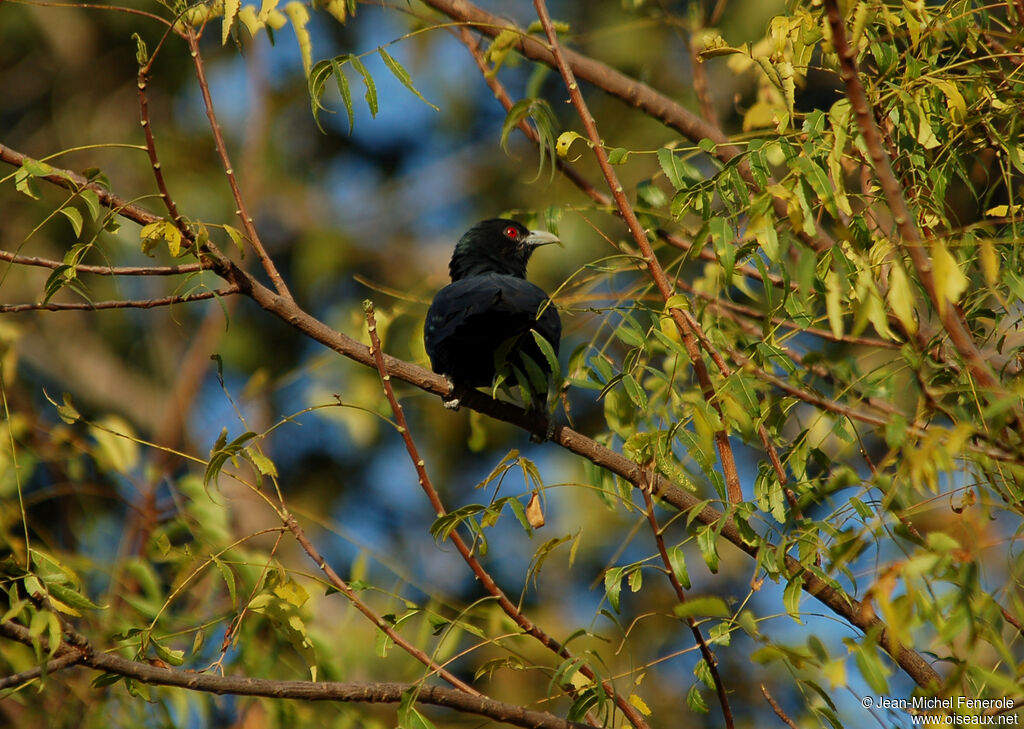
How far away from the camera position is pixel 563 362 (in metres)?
8.22

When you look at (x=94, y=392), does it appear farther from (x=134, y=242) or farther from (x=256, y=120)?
(x=256, y=120)

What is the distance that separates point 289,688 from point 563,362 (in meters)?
5.91

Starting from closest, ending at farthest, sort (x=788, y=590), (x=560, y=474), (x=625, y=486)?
(x=788, y=590) → (x=625, y=486) → (x=560, y=474)

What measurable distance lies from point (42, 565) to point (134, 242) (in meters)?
7.61

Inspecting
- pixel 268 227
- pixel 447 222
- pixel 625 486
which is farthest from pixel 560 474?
pixel 625 486

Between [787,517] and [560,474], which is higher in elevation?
[787,517]

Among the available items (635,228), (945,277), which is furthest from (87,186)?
(945,277)

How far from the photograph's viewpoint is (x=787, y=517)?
237cm

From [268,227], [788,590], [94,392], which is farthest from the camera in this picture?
[268,227]

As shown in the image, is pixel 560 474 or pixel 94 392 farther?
pixel 94 392

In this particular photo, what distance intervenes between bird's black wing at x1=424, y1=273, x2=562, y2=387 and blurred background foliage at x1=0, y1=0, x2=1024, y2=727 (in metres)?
0.15

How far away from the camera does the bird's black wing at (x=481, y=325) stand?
3.57 meters

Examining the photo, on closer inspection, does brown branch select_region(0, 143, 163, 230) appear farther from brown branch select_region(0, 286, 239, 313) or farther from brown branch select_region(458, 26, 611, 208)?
brown branch select_region(458, 26, 611, 208)

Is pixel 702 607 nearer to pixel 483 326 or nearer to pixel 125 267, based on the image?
pixel 125 267
